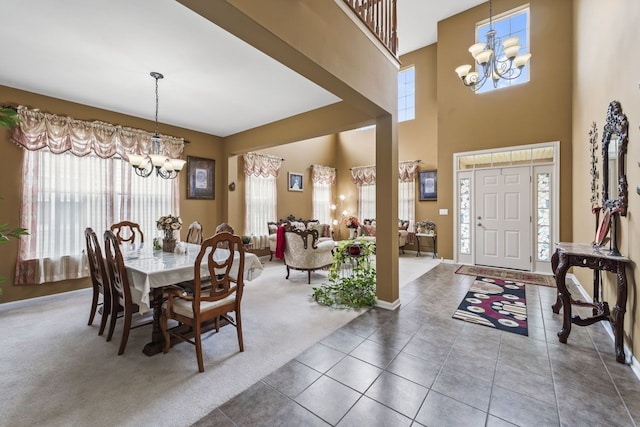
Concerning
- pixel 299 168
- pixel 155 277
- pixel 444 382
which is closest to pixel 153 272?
pixel 155 277

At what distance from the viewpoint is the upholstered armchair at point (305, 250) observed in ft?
14.5

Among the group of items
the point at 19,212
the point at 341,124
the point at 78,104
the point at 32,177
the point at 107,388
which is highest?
the point at 78,104

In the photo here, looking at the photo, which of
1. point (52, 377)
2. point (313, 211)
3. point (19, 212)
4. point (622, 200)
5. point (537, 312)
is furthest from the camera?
point (313, 211)

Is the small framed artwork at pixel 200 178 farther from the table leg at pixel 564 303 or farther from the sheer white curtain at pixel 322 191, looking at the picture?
the table leg at pixel 564 303

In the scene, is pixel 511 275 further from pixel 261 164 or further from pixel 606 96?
pixel 261 164

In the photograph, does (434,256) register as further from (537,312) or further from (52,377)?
(52,377)

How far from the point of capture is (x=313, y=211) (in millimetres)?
7812

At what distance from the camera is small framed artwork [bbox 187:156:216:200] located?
16.8 ft

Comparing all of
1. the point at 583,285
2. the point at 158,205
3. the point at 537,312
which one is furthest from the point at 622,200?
the point at 158,205

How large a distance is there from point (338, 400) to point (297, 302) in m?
1.83

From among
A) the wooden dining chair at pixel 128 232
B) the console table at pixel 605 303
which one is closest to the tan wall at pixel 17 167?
the wooden dining chair at pixel 128 232

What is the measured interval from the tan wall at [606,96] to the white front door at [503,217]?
701mm

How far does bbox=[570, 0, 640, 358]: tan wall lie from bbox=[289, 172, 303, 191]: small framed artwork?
5.62 meters

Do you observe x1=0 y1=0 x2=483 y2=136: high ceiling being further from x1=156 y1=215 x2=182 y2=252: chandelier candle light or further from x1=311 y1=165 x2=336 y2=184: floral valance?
x1=311 y1=165 x2=336 y2=184: floral valance
